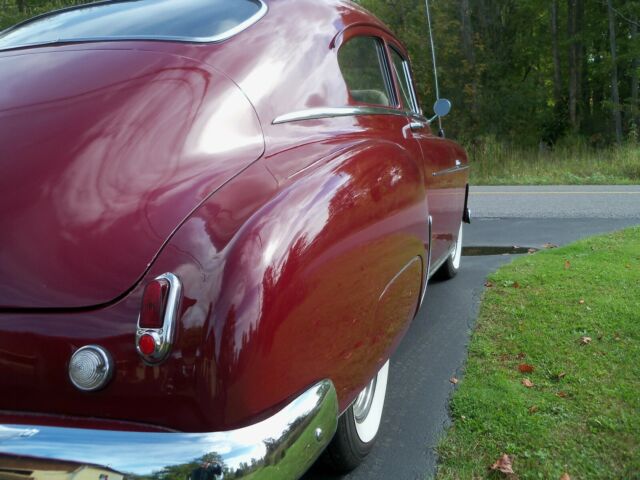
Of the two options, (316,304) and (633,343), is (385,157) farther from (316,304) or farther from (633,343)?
(633,343)

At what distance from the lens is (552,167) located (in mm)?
14500

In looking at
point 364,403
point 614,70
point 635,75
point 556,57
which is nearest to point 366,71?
point 364,403

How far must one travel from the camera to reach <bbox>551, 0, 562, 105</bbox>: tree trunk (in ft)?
88.0

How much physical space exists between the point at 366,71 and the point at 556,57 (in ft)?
91.3

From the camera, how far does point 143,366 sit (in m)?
1.32

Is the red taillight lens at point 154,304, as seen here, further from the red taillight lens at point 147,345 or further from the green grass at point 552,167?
the green grass at point 552,167

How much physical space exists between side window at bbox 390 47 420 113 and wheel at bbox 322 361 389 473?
71.8 inches

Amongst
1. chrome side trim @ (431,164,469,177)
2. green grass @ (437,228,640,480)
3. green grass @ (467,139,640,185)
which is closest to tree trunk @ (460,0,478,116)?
green grass @ (467,139,640,185)

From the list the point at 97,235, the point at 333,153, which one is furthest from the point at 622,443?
the point at 97,235

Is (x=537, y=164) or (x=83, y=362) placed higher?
(x=83, y=362)

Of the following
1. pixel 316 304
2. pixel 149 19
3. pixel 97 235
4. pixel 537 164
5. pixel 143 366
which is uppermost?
pixel 149 19

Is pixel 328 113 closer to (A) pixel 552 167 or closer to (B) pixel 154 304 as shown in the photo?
(B) pixel 154 304

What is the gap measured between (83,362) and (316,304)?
1.91ft

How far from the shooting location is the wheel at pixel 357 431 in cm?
212
